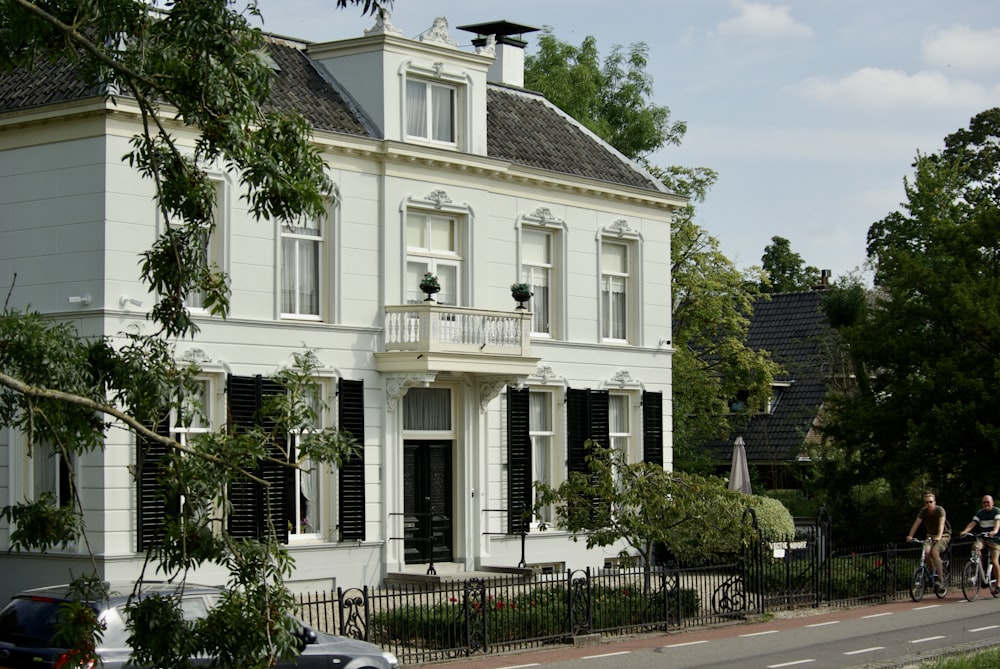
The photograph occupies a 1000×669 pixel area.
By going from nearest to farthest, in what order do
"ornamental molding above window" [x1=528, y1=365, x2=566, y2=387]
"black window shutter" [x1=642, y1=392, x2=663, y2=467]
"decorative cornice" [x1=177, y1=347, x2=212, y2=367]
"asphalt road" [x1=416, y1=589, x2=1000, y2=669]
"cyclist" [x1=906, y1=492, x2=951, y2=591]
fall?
1. "asphalt road" [x1=416, y1=589, x2=1000, y2=669]
2. "decorative cornice" [x1=177, y1=347, x2=212, y2=367]
3. "cyclist" [x1=906, y1=492, x2=951, y2=591]
4. "ornamental molding above window" [x1=528, y1=365, x2=566, y2=387]
5. "black window shutter" [x1=642, y1=392, x2=663, y2=467]

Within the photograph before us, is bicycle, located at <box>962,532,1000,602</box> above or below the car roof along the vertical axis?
below

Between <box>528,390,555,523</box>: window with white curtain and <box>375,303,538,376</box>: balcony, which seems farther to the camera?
<box>528,390,555,523</box>: window with white curtain

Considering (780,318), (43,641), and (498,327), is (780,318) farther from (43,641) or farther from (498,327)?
(43,641)

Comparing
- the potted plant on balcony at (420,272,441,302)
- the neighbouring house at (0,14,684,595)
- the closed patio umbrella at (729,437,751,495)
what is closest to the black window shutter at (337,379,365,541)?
the neighbouring house at (0,14,684,595)

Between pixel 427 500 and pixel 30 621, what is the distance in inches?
609

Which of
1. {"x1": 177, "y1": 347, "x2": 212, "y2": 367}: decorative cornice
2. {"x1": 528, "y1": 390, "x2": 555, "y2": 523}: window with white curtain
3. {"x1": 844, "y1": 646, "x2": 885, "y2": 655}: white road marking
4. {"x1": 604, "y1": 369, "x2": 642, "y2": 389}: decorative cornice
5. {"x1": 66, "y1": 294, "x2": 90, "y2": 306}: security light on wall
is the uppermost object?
{"x1": 66, "y1": 294, "x2": 90, "y2": 306}: security light on wall

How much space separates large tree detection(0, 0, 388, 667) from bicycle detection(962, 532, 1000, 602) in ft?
62.7

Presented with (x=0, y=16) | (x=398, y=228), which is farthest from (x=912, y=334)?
(x=0, y=16)

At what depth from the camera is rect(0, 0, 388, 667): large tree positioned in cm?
947

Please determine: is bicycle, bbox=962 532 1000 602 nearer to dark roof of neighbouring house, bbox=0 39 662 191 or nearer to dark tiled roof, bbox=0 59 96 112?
dark roof of neighbouring house, bbox=0 39 662 191

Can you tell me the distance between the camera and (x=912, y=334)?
1380 inches

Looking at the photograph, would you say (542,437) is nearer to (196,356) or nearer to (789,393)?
(196,356)

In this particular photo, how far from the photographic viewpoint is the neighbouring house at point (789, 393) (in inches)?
1955

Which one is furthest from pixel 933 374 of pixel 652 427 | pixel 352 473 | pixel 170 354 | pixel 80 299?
pixel 170 354
